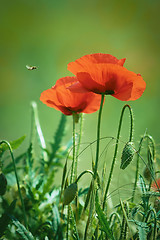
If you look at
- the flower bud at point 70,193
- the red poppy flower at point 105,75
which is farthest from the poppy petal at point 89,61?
the flower bud at point 70,193

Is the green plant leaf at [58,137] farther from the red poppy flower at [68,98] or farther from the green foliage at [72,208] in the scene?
the red poppy flower at [68,98]

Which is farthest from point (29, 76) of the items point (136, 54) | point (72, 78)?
point (72, 78)

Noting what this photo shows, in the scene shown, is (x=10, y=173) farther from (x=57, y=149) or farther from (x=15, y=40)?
(x=15, y=40)

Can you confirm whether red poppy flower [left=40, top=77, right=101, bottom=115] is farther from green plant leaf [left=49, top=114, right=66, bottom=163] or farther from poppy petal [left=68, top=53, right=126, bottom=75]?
green plant leaf [left=49, top=114, right=66, bottom=163]

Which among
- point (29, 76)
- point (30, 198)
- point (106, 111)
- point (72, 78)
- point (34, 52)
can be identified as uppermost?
point (34, 52)

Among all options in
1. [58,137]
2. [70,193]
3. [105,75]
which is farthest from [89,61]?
[58,137]

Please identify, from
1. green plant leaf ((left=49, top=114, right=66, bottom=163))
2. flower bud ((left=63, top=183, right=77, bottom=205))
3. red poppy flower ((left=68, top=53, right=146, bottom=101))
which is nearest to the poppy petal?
red poppy flower ((left=68, top=53, right=146, bottom=101))
